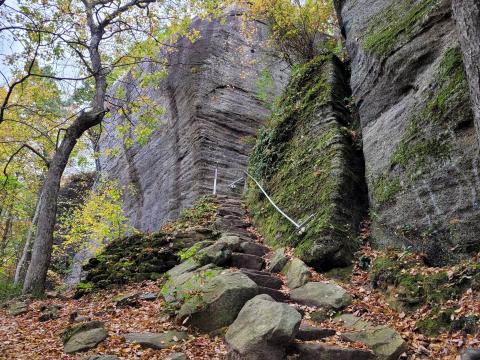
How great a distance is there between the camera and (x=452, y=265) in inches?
221

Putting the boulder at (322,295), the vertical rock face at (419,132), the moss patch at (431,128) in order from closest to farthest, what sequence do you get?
the boulder at (322,295), the vertical rock face at (419,132), the moss patch at (431,128)

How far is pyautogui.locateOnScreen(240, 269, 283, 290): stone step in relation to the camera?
248 inches

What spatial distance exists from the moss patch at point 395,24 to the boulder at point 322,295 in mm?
5549

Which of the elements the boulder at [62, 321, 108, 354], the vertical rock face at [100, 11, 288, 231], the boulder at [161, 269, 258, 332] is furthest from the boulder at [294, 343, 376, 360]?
the vertical rock face at [100, 11, 288, 231]

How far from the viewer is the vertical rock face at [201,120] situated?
15.8 meters

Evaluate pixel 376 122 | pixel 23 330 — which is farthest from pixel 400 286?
pixel 23 330

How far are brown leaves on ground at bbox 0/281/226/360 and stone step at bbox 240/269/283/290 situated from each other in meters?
1.44

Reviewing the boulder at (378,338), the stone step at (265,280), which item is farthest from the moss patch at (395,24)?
the boulder at (378,338)

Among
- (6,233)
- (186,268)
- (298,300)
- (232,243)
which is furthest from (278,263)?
(6,233)

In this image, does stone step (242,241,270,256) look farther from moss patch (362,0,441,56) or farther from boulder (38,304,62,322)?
moss patch (362,0,441,56)

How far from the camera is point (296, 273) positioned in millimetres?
6723

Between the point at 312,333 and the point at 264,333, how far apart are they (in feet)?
2.91

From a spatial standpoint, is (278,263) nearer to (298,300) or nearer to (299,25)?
(298,300)

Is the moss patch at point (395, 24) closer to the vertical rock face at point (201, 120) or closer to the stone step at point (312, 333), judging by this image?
the stone step at point (312, 333)
